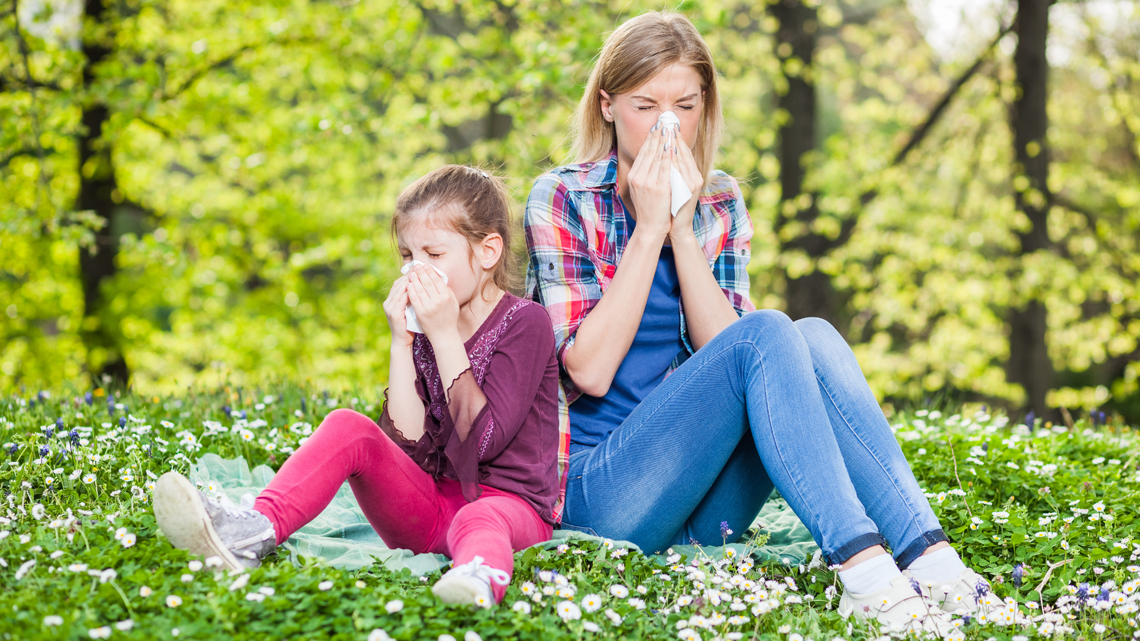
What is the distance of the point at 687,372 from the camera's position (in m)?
2.37

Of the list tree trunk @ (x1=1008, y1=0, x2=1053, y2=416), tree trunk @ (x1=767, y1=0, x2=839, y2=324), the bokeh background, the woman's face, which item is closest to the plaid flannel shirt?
the woman's face

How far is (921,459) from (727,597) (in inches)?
64.8

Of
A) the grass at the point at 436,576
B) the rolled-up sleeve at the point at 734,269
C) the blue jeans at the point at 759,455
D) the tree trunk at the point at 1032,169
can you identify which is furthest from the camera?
the tree trunk at the point at 1032,169

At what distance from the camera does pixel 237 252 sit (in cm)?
991

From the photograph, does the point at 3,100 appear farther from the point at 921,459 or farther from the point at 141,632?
the point at 921,459

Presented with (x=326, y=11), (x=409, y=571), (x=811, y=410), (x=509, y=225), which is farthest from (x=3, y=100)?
(x=811, y=410)

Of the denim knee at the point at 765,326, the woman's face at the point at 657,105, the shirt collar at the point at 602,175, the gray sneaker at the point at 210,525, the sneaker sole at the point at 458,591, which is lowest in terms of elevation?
the sneaker sole at the point at 458,591

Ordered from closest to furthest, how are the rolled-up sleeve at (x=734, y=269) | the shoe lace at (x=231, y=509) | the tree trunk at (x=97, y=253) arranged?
the shoe lace at (x=231, y=509) < the rolled-up sleeve at (x=734, y=269) < the tree trunk at (x=97, y=253)

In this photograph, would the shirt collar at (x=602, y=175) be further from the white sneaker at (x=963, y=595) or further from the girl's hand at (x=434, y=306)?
the white sneaker at (x=963, y=595)

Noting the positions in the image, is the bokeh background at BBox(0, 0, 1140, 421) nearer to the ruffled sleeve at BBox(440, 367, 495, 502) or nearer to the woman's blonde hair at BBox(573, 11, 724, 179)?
the woman's blonde hair at BBox(573, 11, 724, 179)

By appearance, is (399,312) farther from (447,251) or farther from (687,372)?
(687,372)

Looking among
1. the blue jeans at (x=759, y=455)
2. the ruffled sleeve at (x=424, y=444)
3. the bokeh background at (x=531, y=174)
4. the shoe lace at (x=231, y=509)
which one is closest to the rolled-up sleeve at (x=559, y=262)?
the blue jeans at (x=759, y=455)

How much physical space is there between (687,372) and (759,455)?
0.96 ft

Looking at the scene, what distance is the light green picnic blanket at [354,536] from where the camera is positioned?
2311 millimetres
